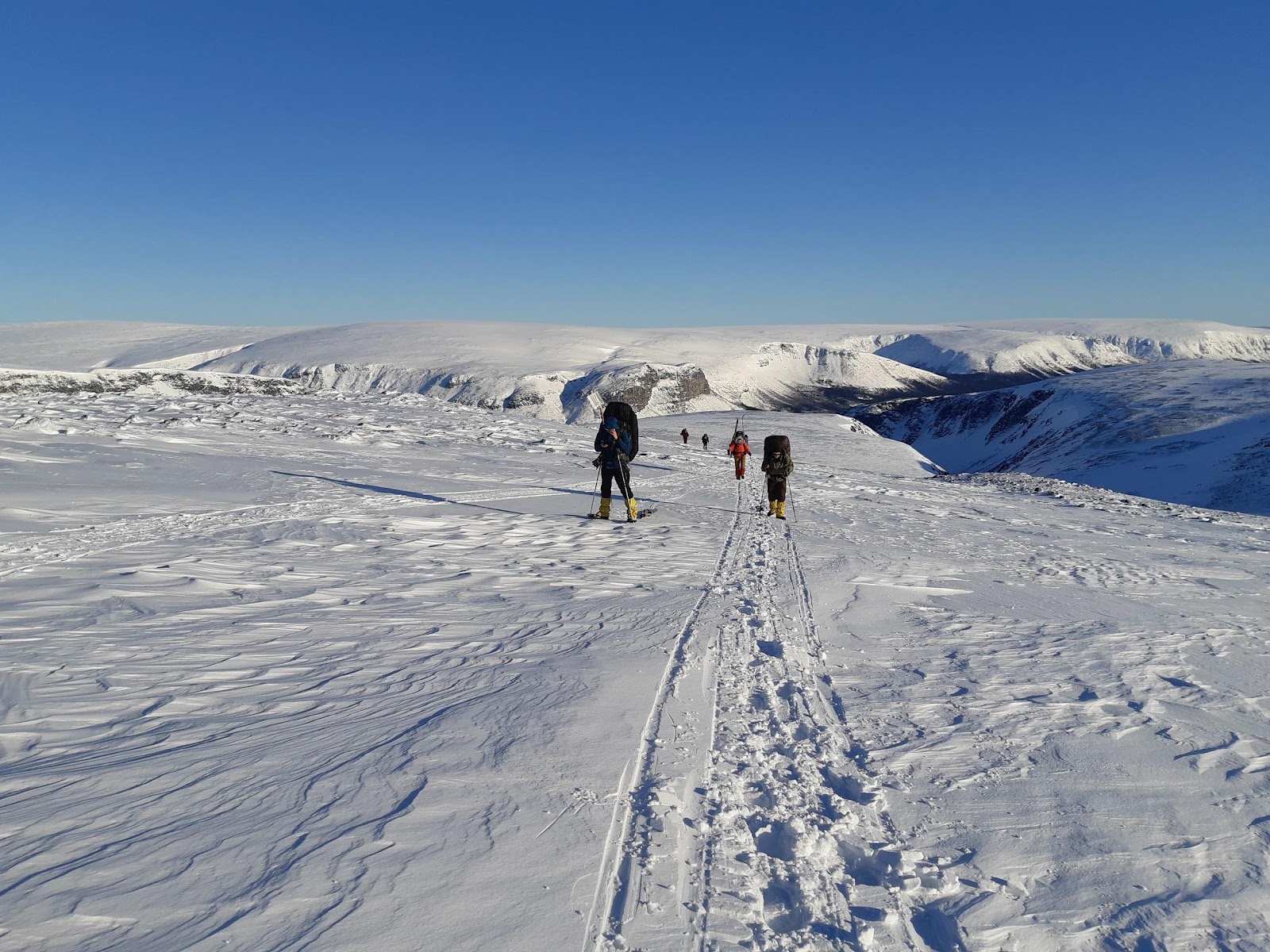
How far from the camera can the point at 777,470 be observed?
14.3 metres

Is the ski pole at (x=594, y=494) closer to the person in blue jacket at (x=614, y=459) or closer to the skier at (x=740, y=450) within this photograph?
the person in blue jacket at (x=614, y=459)

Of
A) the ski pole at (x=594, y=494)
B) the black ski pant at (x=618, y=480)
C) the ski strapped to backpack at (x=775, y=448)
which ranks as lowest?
the ski pole at (x=594, y=494)

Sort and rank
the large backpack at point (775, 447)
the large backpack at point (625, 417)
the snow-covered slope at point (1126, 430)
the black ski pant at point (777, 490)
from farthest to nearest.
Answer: the snow-covered slope at point (1126, 430), the large backpack at point (775, 447), the black ski pant at point (777, 490), the large backpack at point (625, 417)

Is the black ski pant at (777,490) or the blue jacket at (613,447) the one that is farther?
the black ski pant at (777,490)

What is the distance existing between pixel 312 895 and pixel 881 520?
13.2 metres

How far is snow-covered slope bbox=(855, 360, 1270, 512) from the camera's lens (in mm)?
45250

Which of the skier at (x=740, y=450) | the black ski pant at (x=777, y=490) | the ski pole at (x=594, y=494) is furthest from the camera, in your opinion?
the skier at (x=740, y=450)

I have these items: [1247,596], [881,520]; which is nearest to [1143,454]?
[881,520]

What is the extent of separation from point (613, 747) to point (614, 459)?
28.9 ft

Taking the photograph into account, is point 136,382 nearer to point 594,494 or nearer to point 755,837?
point 594,494

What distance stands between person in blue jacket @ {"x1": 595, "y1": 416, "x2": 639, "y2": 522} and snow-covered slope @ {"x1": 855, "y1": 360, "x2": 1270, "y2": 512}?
42.2 m

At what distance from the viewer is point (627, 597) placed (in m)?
7.39

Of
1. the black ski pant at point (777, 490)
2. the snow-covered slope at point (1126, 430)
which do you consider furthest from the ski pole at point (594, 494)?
the snow-covered slope at point (1126, 430)

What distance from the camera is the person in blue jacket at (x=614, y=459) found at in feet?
41.1
